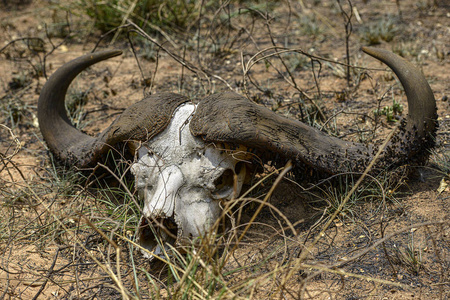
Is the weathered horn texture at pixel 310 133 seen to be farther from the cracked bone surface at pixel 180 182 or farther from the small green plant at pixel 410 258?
the small green plant at pixel 410 258

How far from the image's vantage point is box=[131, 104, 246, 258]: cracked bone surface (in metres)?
3.22

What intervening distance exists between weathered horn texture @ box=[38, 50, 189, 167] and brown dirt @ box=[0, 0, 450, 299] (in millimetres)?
299

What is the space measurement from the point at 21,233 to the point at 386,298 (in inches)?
104

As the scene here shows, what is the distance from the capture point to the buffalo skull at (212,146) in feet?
10.8

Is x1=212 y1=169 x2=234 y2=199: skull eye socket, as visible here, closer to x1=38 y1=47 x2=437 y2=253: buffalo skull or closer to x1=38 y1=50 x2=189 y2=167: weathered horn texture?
x1=38 y1=47 x2=437 y2=253: buffalo skull

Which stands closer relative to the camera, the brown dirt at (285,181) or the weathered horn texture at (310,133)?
the brown dirt at (285,181)

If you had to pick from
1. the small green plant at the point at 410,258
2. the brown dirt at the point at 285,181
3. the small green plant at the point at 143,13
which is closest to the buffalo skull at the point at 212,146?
the brown dirt at the point at 285,181

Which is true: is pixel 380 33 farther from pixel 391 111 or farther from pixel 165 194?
pixel 165 194

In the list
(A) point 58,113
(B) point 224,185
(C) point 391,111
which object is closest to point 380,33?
(C) point 391,111

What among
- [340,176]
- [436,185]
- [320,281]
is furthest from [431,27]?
[320,281]

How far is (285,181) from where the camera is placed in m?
4.10

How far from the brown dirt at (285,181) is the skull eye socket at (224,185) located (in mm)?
385

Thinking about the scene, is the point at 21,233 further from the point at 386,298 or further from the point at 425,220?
the point at 425,220

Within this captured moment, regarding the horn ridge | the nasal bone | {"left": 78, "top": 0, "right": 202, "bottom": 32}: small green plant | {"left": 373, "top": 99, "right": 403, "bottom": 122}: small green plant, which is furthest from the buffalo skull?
{"left": 78, "top": 0, "right": 202, "bottom": 32}: small green plant
